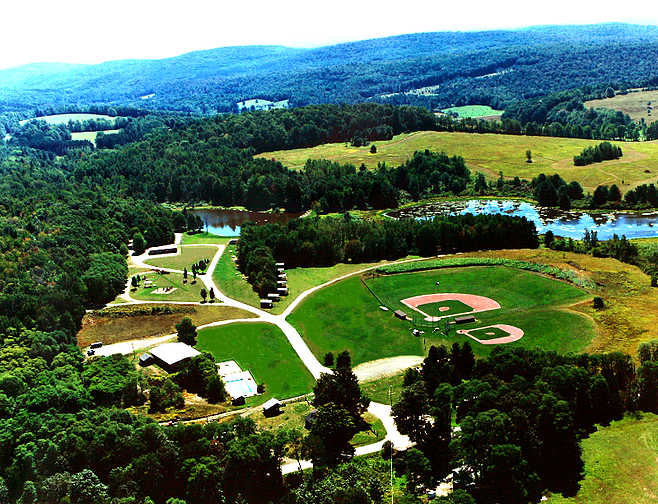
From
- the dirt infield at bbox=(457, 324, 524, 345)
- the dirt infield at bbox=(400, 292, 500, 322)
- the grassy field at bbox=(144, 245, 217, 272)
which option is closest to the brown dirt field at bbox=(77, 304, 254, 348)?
the grassy field at bbox=(144, 245, 217, 272)

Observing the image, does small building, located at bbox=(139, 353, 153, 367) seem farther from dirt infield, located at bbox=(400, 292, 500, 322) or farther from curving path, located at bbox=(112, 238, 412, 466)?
dirt infield, located at bbox=(400, 292, 500, 322)

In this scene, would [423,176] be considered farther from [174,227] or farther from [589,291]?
[589,291]

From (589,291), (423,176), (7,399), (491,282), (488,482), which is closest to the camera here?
(488,482)

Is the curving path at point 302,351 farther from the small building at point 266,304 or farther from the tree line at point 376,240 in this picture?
the tree line at point 376,240

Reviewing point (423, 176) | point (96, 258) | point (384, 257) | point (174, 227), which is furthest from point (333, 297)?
point (423, 176)

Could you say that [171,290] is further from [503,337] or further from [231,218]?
[231,218]

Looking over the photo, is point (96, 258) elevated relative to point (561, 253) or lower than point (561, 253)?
elevated

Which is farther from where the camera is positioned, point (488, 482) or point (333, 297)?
point (333, 297)

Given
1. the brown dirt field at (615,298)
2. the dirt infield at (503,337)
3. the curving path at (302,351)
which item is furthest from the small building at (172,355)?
the brown dirt field at (615,298)
